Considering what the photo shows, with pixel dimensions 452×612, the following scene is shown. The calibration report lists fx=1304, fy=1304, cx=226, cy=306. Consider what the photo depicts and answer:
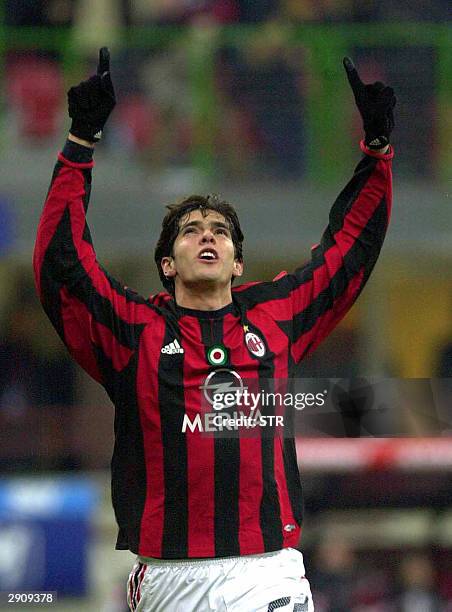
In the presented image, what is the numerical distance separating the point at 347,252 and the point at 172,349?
605 millimetres

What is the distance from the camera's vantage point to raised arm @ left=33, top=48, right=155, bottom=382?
347cm

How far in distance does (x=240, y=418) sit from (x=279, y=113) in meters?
5.94

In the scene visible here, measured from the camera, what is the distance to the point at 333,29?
30.6 feet

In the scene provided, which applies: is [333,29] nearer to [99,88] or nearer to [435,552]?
[435,552]

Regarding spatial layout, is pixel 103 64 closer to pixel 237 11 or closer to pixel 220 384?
pixel 220 384

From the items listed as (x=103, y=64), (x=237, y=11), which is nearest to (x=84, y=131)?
(x=103, y=64)

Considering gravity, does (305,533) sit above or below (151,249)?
below

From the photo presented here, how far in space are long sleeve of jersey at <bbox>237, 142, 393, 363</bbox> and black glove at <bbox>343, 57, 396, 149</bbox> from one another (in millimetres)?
63

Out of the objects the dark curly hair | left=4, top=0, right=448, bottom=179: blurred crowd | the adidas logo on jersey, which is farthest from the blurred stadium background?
the adidas logo on jersey

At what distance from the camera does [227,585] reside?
11.1 ft

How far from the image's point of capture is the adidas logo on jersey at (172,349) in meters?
3.49

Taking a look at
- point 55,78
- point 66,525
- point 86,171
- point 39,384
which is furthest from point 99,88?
point 55,78

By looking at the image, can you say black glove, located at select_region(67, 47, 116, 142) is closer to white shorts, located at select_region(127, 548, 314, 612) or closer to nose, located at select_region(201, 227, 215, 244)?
nose, located at select_region(201, 227, 215, 244)

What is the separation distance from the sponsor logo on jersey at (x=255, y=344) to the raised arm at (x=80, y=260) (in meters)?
0.29
